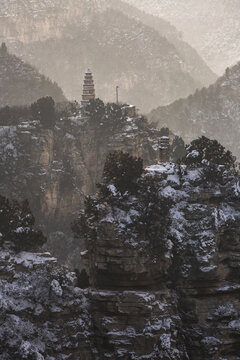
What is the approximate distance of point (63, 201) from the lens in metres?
121

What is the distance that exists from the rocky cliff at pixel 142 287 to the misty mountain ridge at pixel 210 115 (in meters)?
118

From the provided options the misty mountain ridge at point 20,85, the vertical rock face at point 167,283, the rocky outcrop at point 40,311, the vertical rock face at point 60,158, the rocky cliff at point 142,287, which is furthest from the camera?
the misty mountain ridge at point 20,85

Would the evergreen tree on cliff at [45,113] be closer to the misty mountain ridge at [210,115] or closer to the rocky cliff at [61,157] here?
the rocky cliff at [61,157]

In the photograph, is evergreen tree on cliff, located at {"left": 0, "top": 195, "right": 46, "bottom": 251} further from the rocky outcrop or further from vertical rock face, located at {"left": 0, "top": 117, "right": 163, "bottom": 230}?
vertical rock face, located at {"left": 0, "top": 117, "right": 163, "bottom": 230}

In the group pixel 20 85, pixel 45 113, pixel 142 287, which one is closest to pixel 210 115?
pixel 20 85

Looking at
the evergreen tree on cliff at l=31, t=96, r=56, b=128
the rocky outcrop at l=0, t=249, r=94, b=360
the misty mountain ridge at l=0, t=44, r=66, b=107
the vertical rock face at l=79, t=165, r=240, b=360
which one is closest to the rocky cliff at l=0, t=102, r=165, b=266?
the evergreen tree on cliff at l=31, t=96, r=56, b=128

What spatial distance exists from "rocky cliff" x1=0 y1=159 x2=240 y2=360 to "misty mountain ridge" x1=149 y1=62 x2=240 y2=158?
11845 cm

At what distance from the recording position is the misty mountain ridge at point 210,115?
187500mm

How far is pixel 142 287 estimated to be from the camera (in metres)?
63.0

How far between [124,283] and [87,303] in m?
3.09

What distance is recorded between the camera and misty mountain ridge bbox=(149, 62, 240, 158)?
188 metres

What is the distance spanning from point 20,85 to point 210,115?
44.0m

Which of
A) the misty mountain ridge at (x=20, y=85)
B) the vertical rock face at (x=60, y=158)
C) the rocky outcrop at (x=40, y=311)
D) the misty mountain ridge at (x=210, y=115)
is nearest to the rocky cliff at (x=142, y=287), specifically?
the rocky outcrop at (x=40, y=311)

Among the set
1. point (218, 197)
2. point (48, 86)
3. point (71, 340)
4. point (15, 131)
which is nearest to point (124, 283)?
point (71, 340)
